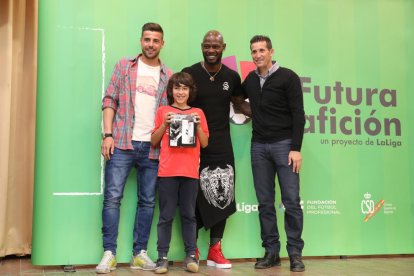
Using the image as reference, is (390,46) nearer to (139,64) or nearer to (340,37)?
(340,37)

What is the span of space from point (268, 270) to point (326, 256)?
0.74 m

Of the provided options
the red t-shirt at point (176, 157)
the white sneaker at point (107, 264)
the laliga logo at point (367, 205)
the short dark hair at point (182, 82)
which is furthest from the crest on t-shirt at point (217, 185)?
the laliga logo at point (367, 205)

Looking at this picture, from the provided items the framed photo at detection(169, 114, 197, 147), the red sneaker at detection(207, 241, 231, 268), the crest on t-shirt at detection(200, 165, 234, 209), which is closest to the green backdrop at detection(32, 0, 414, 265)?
the red sneaker at detection(207, 241, 231, 268)

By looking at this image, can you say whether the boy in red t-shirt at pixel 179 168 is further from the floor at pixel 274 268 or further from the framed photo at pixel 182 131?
the floor at pixel 274 268

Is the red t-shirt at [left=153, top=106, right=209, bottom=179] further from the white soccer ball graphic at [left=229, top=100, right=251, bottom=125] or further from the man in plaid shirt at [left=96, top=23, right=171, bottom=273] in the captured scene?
the white soccer ball graphic at [left=229, top=100, right=251, bottom=125]

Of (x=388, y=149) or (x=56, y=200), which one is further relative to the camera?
(x=388, y=149)

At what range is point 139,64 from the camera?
2885 millimetres

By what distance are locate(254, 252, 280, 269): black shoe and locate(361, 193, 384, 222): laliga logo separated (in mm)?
856

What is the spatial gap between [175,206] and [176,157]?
28 centimetres

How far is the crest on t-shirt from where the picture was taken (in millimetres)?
2893

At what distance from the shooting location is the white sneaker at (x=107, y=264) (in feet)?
8.59

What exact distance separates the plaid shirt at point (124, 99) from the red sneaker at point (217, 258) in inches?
26.9

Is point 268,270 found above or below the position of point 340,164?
below

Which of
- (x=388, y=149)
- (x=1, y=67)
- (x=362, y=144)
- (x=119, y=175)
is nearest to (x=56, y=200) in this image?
(x=119, y=175)
